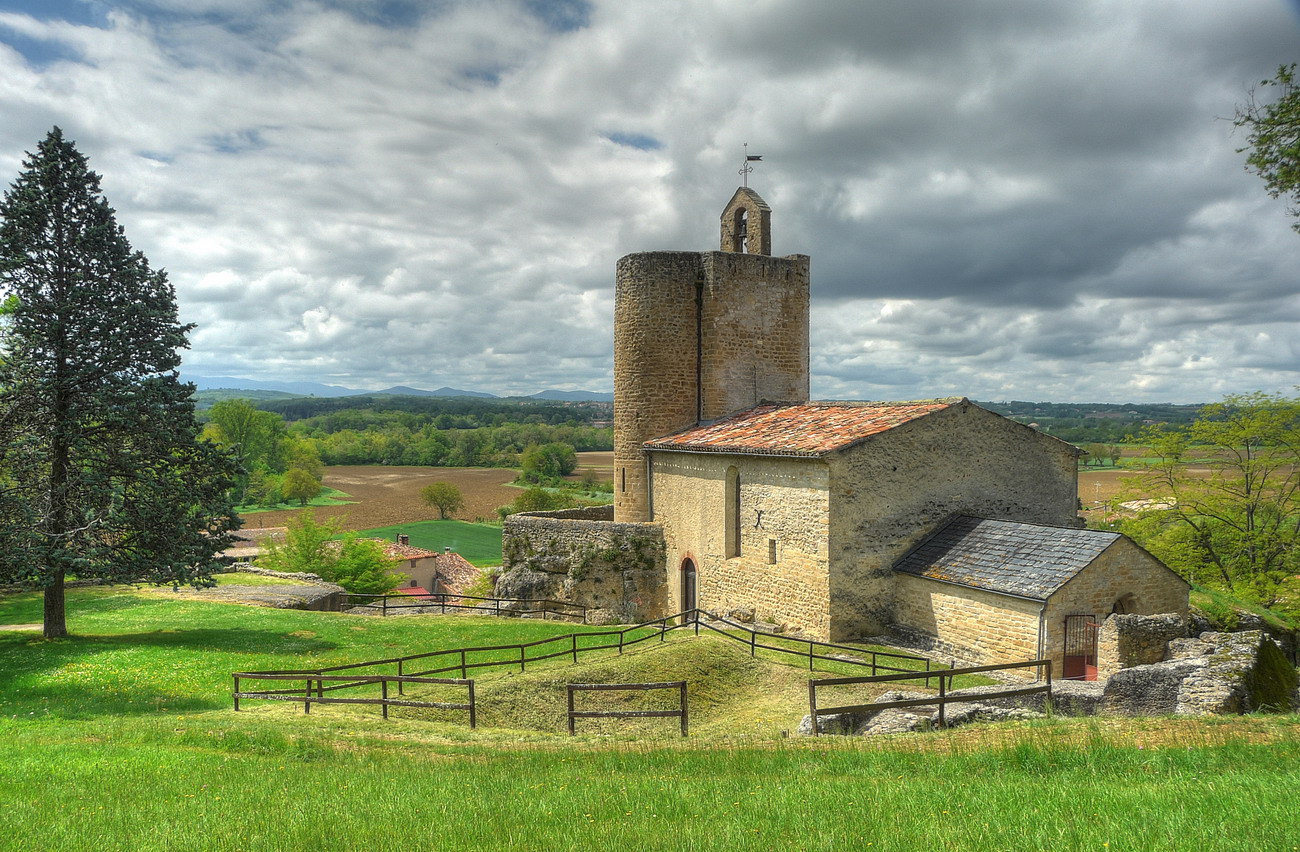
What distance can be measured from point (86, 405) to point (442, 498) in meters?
65.5

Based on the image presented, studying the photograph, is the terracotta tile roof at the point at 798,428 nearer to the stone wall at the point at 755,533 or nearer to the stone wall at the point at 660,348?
the stone wall at the point at 755,533

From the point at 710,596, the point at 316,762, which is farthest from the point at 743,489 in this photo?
the point at 316,762

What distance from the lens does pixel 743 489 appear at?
2011cm

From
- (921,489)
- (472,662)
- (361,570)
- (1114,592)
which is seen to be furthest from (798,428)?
(361,570)

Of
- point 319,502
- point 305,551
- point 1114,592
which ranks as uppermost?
point 1114,592

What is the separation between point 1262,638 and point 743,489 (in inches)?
437

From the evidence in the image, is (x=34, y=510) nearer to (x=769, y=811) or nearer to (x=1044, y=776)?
(x=769, y=811)

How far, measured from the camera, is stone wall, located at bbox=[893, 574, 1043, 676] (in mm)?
14203

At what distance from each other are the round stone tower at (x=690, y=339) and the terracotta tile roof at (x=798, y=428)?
0.93 meters

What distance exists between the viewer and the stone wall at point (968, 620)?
14.2 meters

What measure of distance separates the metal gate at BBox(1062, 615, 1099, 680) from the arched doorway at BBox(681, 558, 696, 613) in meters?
10.8

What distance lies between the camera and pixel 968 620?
15461 mm

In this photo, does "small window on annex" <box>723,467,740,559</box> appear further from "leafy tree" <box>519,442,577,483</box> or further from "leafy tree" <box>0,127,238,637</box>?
"leafy tree" <box>519,442,577,483</box>

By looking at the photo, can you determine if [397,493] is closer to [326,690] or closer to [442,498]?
[442,498]
